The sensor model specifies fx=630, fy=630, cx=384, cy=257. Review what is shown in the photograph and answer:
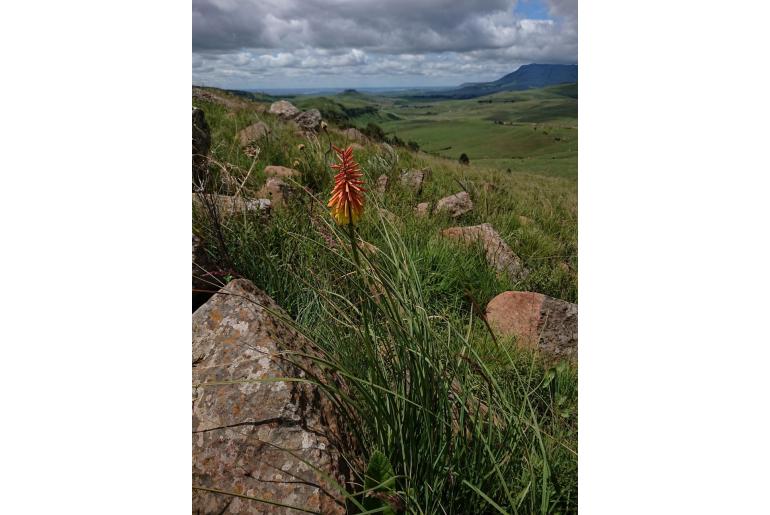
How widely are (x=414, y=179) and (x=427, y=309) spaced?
881 mm

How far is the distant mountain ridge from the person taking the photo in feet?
7.98

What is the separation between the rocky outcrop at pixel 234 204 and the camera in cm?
262

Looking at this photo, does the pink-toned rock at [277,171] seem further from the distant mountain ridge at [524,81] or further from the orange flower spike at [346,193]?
the orange flower spike at [346,193]

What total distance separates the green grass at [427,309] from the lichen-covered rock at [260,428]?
0.28 ft

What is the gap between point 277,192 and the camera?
2789mm

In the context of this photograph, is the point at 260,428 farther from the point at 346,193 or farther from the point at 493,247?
the point at 493,247

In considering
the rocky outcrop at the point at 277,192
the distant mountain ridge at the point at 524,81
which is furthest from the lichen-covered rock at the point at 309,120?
the distant mountain ridge at the point at 524,81

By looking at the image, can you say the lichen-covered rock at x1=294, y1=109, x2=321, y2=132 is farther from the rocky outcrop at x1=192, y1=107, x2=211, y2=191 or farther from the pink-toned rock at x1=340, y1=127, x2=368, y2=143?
the rocky outcrop at x1=192, y1=107, x2=211, y2=191

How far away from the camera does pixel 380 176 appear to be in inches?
105

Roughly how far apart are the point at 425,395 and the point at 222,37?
164cm

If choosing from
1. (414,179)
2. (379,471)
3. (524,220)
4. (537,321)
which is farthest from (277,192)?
(379,471)

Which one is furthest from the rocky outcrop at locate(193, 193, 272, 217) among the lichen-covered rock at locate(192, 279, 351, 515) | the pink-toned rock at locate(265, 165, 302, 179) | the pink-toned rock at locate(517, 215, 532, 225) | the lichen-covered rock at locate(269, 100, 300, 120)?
the pink-toned rock at locate(517, 215, 532, 225)
